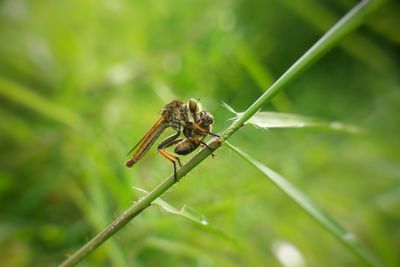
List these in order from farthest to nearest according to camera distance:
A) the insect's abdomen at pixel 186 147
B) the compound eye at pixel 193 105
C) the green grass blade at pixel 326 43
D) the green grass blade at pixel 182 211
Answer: the compound eye at pixel 193 105, the insect's abdomen at pixel 186 147, the green grass blade at pixel 182 211, the green grass blade at pixel 326 43

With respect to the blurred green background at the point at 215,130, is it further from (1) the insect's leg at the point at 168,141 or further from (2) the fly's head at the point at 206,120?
(2) the fly's head at the point at 206,120

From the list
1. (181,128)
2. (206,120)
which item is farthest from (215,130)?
(206,120)

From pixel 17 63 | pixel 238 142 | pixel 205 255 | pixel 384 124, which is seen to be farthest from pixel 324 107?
pixel 17 63

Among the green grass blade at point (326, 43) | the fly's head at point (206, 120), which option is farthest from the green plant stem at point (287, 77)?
the fly's head at point (206, 120)

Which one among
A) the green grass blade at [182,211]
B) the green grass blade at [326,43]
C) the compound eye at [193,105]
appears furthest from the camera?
the compound eye at [193,105]

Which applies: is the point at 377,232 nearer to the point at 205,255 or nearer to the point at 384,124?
the point at 384,124

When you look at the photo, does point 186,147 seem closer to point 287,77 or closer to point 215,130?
point 287,77
